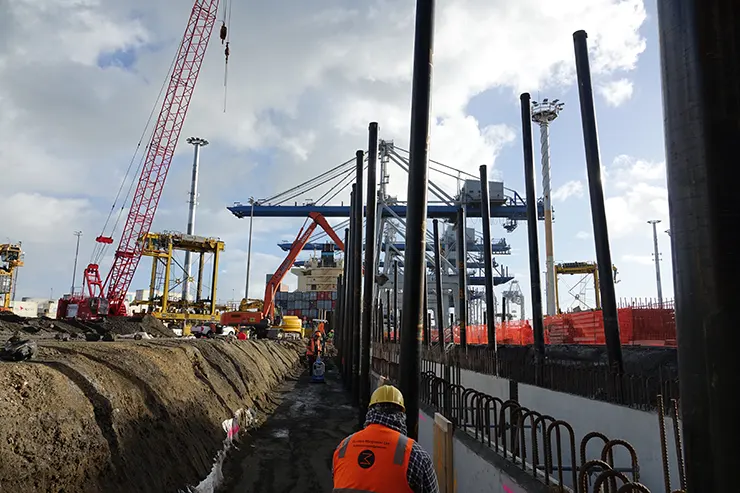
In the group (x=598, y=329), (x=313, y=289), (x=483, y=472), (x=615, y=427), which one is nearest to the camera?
(x=483, y=472)

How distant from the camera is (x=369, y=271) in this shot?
16078mm

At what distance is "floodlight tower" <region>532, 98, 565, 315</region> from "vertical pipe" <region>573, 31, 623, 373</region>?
1046 inches

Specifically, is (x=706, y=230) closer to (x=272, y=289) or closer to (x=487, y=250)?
(x=487, y=250)

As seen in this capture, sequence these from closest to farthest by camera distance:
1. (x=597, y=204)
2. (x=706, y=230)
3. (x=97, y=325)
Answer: (x=706, y=230), (x=597, y=204), (x=97, y=325)

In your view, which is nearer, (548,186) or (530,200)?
(530,200)

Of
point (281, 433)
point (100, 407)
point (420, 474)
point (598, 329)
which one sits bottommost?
point (281, 433)

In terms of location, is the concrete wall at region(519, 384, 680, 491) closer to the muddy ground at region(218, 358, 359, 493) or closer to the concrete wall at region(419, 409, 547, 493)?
the concrete wall at region(419, 409, 547, 493)

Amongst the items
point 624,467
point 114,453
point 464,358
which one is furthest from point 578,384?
point 114,453

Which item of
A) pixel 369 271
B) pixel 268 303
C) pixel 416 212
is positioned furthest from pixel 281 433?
pixel 268 303

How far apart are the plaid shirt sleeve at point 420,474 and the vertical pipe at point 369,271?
439 inches

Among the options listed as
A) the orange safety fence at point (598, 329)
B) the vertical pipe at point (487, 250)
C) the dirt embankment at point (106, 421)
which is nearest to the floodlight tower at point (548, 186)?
the orange safety fence at point (598, 329)

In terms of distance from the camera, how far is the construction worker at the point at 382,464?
9.91ft

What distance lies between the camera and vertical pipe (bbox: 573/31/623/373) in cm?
952

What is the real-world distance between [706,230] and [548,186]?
37.5 meters
